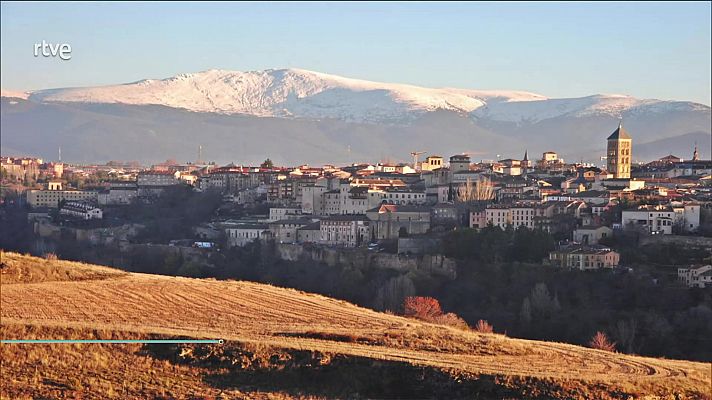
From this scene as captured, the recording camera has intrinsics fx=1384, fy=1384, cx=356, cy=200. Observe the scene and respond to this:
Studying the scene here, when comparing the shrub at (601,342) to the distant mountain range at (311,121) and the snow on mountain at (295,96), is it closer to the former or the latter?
the distant mountain range at (311,121)

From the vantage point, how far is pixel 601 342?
23344 mm

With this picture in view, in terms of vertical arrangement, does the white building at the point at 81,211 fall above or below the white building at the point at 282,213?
below

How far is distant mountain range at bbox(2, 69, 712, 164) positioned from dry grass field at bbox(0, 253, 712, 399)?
3897 inches

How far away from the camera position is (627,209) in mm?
35000

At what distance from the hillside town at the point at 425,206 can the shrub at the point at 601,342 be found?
467 cm

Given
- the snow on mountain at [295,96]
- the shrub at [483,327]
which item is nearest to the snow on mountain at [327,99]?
the snow on mountain at [295,96]

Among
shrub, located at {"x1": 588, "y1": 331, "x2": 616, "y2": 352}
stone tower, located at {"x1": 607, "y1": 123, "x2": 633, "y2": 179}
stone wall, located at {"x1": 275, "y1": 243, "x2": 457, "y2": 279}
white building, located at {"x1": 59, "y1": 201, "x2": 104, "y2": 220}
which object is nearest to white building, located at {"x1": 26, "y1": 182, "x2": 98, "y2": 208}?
→ white building, located at {"x1": 59, "y1": 201, "x2": 104, "y2": 220}

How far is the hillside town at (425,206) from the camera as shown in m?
34.0

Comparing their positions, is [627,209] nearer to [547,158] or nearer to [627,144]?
[627,144]

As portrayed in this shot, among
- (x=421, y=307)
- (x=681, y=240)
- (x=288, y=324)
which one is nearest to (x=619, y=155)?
(x=681, y=240)

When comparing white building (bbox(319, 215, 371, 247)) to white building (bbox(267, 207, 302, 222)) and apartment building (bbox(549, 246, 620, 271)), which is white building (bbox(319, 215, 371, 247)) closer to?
white building (bbox(267, 207, 302, 222))

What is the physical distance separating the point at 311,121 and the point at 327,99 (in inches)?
412

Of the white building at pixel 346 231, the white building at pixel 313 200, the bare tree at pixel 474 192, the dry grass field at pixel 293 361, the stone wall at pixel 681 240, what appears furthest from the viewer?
the white building at pixel 313 200

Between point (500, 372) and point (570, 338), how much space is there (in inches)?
473
